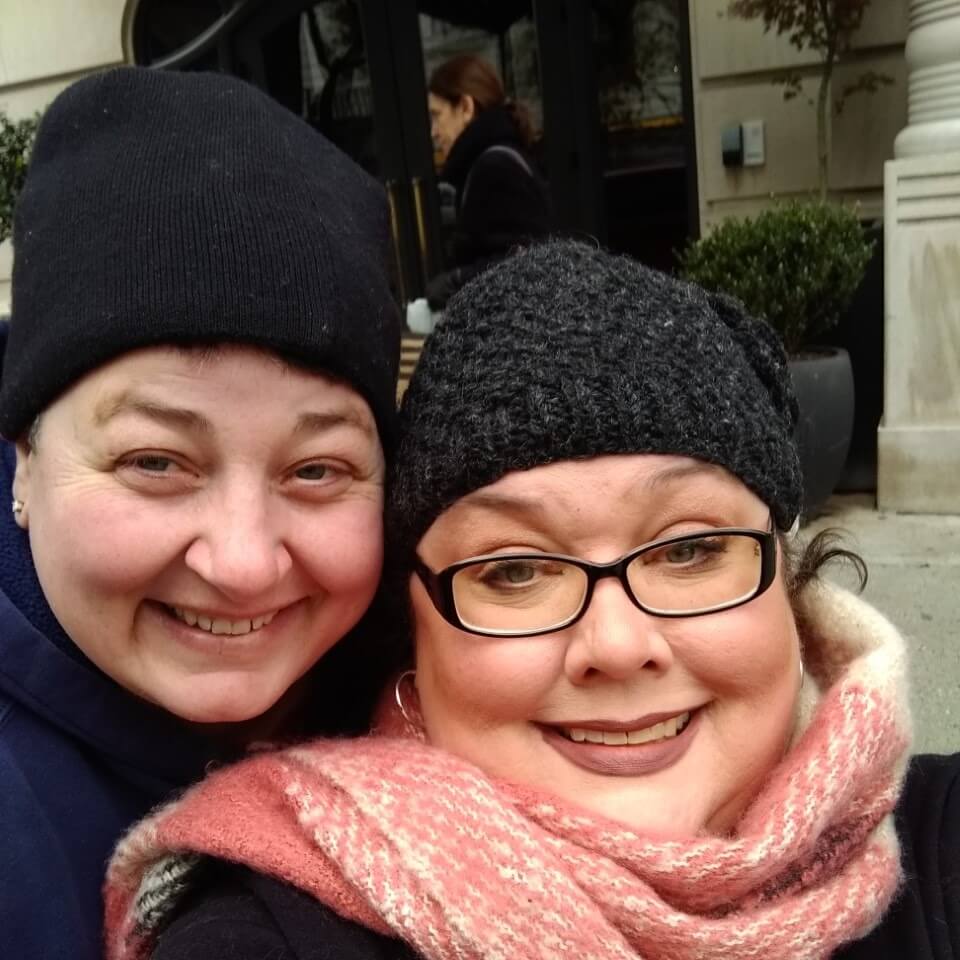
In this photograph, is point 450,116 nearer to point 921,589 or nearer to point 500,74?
point 500,74

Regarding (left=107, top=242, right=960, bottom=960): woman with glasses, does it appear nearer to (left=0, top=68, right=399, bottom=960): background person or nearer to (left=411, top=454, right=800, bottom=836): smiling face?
(left=411, top=454, right=800, bottom=836): smiling face

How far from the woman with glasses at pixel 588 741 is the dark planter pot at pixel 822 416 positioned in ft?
11.0

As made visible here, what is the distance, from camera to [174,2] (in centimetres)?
769

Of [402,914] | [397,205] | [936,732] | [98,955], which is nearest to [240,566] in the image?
[402,914]

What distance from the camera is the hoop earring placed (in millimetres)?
1590

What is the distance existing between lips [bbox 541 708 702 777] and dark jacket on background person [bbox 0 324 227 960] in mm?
620

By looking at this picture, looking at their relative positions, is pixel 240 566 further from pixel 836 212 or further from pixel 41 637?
pixel 836 212

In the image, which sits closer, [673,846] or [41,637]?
[673,846]

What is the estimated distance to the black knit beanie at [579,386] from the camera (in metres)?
1.41

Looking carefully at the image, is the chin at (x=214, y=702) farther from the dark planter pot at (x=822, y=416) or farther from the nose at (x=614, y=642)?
the dark planter pot at (x=822, y=416)

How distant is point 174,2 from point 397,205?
2.40 meters

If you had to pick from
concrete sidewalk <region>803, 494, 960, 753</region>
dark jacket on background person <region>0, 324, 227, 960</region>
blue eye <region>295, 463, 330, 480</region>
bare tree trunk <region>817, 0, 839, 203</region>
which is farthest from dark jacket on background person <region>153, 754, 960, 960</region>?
bare tree trunk <region>817, 0, 839, 203</region>

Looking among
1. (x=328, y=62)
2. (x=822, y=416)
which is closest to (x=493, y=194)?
(x=822, y=416)

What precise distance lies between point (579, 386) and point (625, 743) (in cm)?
49
